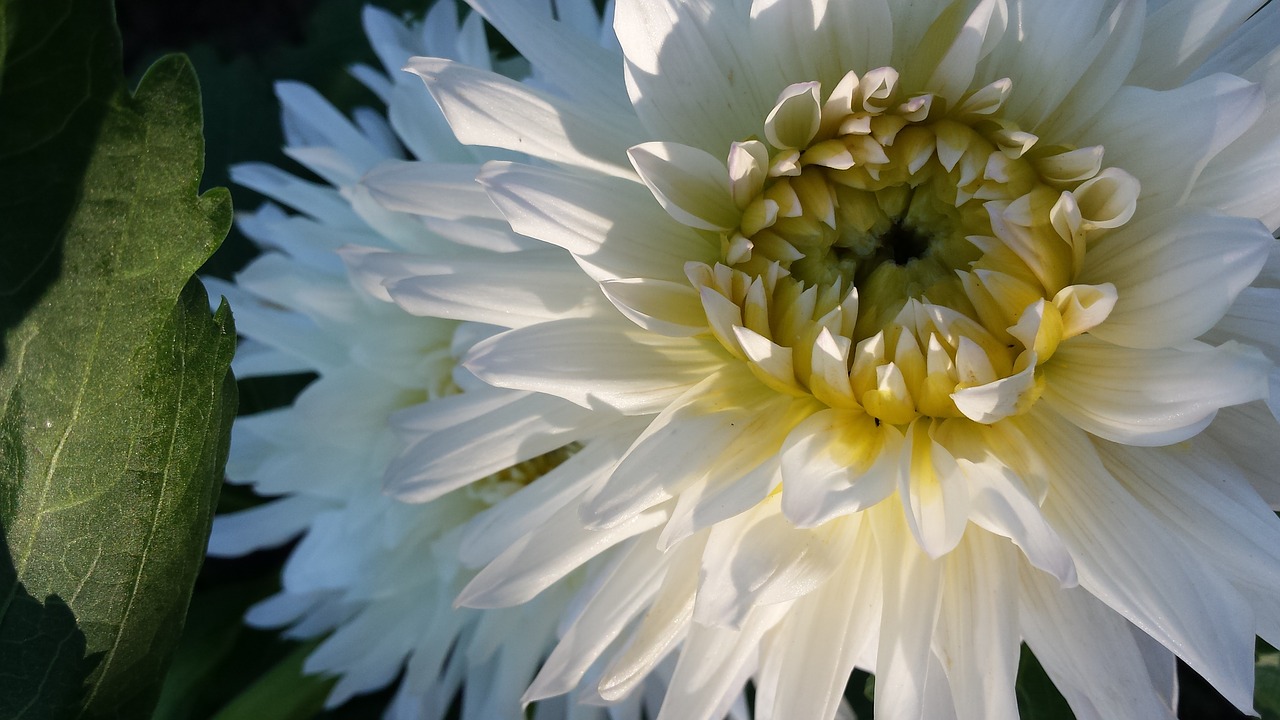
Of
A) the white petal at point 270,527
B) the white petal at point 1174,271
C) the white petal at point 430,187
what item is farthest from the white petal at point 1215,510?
the white petal at point 270,527

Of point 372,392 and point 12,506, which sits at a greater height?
point 12,506

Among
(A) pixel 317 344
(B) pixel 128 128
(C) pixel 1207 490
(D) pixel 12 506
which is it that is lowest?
(C) pixel 1207 490

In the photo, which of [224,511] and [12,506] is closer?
[12,506]

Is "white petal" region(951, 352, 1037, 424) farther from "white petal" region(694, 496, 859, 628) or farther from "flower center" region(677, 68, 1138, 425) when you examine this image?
"white petal" region(694, 496, 859, 628)

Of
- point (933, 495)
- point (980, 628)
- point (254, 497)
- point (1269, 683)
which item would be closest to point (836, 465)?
point (933, 495)

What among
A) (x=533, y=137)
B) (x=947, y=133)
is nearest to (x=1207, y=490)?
(x=947, y=133)

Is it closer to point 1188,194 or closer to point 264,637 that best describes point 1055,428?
point 1188,194
